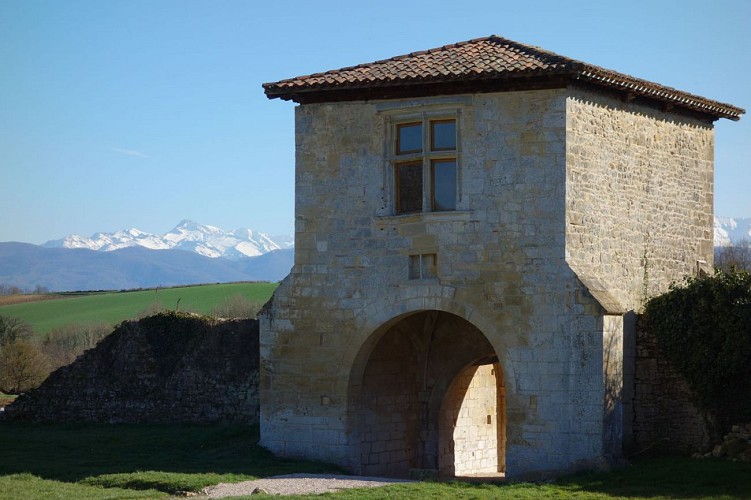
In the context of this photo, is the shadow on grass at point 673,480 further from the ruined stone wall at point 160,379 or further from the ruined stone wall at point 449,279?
the ruined stone wall at point 160,379

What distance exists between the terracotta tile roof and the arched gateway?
162 inches

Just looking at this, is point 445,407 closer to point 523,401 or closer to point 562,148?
point 523,401

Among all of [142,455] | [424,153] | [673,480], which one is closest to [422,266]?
[424,153]

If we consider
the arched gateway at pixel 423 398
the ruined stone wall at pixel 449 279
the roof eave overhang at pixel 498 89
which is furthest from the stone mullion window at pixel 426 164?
the arched gateway at pixel 423 398

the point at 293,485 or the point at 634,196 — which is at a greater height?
the point at 634,196

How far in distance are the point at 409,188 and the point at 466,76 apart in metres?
2.33

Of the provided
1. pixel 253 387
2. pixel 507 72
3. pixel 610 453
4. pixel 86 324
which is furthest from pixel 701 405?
pixel 86 324

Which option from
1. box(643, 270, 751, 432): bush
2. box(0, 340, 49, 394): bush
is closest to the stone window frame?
box(643, 270, 751, 432): bush

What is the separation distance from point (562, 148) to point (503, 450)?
335 inches

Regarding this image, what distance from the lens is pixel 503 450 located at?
25.3 metres

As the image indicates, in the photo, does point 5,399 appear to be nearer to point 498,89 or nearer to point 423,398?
point 423,398

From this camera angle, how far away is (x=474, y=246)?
1986 cm

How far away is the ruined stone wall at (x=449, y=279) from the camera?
19.0m

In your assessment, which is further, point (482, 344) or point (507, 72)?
point (482, 344)
